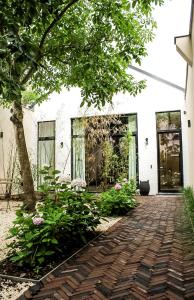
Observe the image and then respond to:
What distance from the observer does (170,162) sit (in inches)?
364

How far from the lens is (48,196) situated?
337cm

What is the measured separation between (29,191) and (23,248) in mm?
2779

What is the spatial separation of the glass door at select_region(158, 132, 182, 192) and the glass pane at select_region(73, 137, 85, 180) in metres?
2.61

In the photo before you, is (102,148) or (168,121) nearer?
(102,148)

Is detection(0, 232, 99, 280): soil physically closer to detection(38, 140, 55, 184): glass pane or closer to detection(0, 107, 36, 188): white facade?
detection(0, 107, 36, 188): white facade

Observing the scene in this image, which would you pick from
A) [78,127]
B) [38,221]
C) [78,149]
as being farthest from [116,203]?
[78,127]

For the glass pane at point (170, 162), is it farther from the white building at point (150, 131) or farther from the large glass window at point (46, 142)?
the large glass window at point (46, 142)

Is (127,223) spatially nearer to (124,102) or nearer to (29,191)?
(29,191)

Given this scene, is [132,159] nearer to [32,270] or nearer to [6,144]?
[6,144]

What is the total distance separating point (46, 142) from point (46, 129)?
486mm

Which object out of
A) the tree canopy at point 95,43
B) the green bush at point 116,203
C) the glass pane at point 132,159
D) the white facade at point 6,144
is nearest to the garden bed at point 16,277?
the green bush at point 116,203

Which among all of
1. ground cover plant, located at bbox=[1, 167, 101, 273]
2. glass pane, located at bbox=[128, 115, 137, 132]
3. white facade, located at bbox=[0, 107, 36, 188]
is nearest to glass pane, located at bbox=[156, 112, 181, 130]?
glass pane, located at bbox=[128, 115, 137, 132]

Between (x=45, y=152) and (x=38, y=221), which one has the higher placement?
(x=45, y=152)

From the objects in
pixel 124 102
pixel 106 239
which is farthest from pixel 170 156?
pixel 106 239
